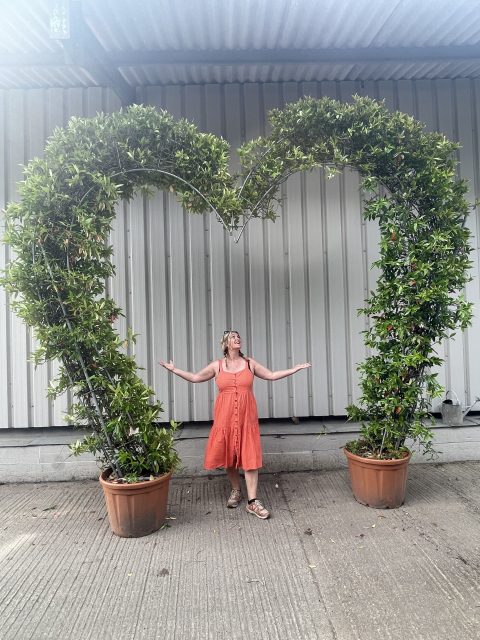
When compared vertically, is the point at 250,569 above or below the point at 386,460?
below

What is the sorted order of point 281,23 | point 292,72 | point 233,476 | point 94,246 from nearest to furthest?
point 94,246 < point 233,476 < point 281,23 < point 292,72

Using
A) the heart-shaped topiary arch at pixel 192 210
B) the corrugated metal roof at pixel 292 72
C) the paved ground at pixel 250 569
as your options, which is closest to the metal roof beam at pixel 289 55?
the corrugated metal roof at pixel 292 72

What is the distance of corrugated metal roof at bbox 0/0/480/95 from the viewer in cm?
405

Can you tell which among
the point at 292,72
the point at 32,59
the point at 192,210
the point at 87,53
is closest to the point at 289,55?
the point at 292,72

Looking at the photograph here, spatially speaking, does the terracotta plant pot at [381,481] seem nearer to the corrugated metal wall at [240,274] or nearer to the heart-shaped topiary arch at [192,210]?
the heart-shaped topiary arch at [192,210]

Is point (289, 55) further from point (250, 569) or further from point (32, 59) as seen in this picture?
point (250, 569)

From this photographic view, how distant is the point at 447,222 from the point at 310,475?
9.56 ft

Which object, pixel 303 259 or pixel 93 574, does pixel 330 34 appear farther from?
pixel 93 574

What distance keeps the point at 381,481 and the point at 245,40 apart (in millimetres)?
4500

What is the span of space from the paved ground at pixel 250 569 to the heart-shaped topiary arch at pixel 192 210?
2.11 feet

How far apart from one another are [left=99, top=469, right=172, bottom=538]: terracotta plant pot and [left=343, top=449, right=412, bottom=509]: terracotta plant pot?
5.76 ft

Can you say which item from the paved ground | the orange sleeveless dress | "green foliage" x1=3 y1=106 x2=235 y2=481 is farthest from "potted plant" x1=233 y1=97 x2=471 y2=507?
the orange sleeveless dress

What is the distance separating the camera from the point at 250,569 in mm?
3125

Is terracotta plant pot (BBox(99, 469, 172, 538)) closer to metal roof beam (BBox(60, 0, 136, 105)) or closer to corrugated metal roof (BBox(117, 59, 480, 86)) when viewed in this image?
metal roof beam (BBox(60, 0, 136, 105))
